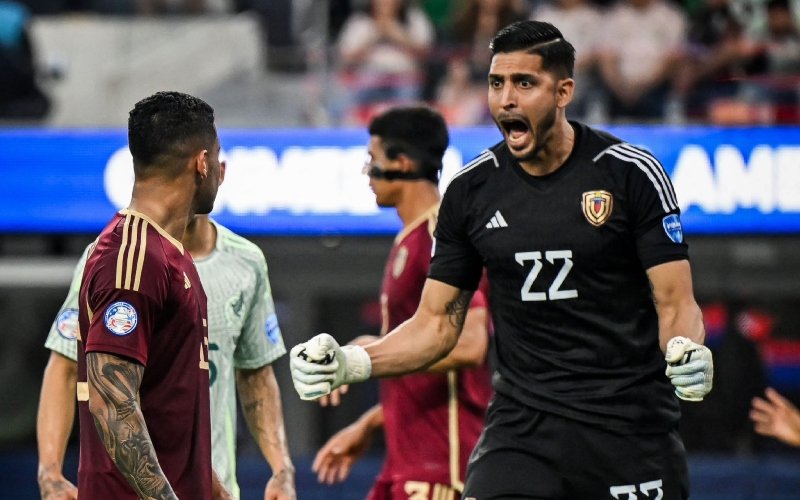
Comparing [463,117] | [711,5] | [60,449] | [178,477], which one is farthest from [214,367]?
[711,5]

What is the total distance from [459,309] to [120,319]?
4.98ft

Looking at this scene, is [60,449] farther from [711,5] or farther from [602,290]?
[711,5]

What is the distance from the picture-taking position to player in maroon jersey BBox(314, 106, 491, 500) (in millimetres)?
5516

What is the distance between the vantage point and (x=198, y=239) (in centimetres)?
504

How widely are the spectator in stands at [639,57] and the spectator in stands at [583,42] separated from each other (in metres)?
0.08

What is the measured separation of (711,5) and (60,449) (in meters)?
7.63

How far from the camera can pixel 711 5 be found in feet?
35.9

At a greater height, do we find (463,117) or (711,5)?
(711,5)

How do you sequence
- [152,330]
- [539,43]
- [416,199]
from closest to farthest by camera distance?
1. [152,330]
2. [539,43]
3. [416,199]

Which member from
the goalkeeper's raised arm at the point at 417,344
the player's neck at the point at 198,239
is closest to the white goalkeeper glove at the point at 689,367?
the goalkeeper's raised arm at the point at 417,344

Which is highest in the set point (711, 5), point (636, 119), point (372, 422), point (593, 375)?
point (711, 5)

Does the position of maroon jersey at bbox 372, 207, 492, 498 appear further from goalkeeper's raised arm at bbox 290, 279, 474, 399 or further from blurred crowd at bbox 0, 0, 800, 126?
blurred crowd at bbox 0, 0, 800, 126

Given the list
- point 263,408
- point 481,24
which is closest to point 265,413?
point 263,408

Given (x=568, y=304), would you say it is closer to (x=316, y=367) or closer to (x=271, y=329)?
(x=316, y=367)
